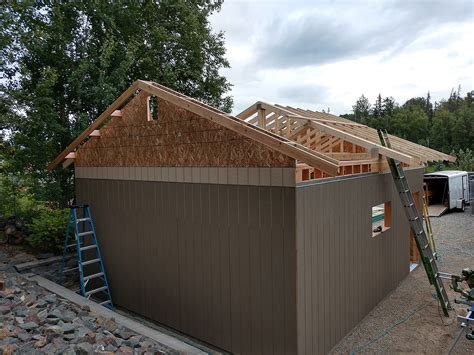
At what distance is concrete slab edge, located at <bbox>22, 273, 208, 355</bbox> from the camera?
4.82 metres

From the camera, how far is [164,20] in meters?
14.0

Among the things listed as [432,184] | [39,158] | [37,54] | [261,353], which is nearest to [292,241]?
[261,353]

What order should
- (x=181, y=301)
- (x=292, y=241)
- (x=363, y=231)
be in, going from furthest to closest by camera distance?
(x=363, y=231), (x=181, y=301), (x=292, y=241)

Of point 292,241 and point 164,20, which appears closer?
point 292,241

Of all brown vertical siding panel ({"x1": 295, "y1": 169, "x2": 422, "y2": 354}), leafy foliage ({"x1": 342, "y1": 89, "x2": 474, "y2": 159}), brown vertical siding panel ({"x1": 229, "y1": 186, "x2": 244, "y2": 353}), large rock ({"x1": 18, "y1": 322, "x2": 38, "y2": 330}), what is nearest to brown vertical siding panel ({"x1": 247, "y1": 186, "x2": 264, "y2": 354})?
brown vertical siding panel ({"x1": 229, "y1": 186, "x2": 244, "y2": 353})

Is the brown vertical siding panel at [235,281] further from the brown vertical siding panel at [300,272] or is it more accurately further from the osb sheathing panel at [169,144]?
the brown vertical siding panel at [300,272]

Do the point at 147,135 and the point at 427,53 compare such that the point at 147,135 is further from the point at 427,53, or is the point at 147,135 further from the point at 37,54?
the point at 427,53

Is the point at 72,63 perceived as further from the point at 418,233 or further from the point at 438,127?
the point at 438,127

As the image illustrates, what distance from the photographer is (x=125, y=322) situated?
5504mm

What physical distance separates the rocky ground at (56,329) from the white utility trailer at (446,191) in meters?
17.0

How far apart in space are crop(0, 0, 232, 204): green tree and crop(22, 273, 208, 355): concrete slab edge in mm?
3910

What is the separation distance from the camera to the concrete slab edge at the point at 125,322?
15.8ft

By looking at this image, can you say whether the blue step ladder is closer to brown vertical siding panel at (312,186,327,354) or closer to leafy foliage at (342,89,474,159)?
brown vertical siding panel at (312,186,327,354)

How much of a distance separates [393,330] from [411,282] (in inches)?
114
